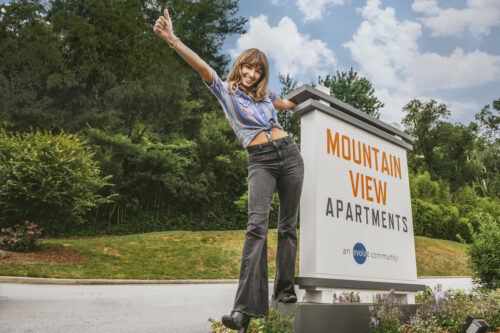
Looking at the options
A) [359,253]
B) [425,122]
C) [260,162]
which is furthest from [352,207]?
[425,122]

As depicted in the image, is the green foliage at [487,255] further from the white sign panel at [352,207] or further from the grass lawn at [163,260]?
the white sign panel at [352,207]

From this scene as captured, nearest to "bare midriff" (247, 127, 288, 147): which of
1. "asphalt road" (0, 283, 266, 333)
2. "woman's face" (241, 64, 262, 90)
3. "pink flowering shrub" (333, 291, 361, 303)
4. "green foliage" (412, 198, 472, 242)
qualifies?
"woman's face" (241, 64, 262, 90)

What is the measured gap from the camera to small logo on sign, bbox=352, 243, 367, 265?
2.65 meters

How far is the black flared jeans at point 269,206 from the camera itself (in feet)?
6.77

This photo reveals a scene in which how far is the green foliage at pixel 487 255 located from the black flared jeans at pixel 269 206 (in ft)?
15.5

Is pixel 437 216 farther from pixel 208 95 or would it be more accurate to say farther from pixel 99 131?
pixel 99 131

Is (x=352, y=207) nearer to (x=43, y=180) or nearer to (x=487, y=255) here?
(x=487, y=255)

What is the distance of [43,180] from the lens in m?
9.03

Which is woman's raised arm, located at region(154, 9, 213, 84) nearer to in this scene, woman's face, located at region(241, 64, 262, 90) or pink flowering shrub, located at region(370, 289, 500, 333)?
woman's face, located at region(241, 64, 262, 90)

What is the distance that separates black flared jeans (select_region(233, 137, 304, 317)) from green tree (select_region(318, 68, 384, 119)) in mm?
16649

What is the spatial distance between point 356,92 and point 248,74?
57.6 ft

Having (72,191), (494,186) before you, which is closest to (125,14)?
(72,191)

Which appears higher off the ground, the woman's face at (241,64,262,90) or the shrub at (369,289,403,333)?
the woman's face at (241,64,262,90)

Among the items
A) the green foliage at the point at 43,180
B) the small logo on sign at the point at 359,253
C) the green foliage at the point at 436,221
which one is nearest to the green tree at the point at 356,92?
the green foliage at the point at 436,221
